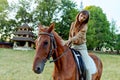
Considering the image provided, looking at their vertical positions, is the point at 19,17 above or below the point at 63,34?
above

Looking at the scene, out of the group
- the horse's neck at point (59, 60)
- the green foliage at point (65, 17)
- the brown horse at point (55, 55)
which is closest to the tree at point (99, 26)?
the green foliage at point (65, 17)

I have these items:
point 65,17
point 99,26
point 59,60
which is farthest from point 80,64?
point 99,26

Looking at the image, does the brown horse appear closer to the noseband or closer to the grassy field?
the noseband

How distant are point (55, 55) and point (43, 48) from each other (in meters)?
0.58

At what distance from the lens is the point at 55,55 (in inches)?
214

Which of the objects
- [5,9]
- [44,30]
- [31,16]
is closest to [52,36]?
[44,30]

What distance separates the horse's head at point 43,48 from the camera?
482 cm

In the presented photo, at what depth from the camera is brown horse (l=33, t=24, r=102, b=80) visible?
4855 mm

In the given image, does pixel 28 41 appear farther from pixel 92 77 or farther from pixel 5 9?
pixel 92 77

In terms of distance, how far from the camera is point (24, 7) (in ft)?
219

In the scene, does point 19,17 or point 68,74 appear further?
point 19,17

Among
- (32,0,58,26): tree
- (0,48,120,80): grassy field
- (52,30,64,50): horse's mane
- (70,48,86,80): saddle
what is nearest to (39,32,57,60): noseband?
(52,30,64,50): horse's mane

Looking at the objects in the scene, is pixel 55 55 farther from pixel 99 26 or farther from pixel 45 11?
pixel 99 26

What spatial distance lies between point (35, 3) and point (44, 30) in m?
63.3
